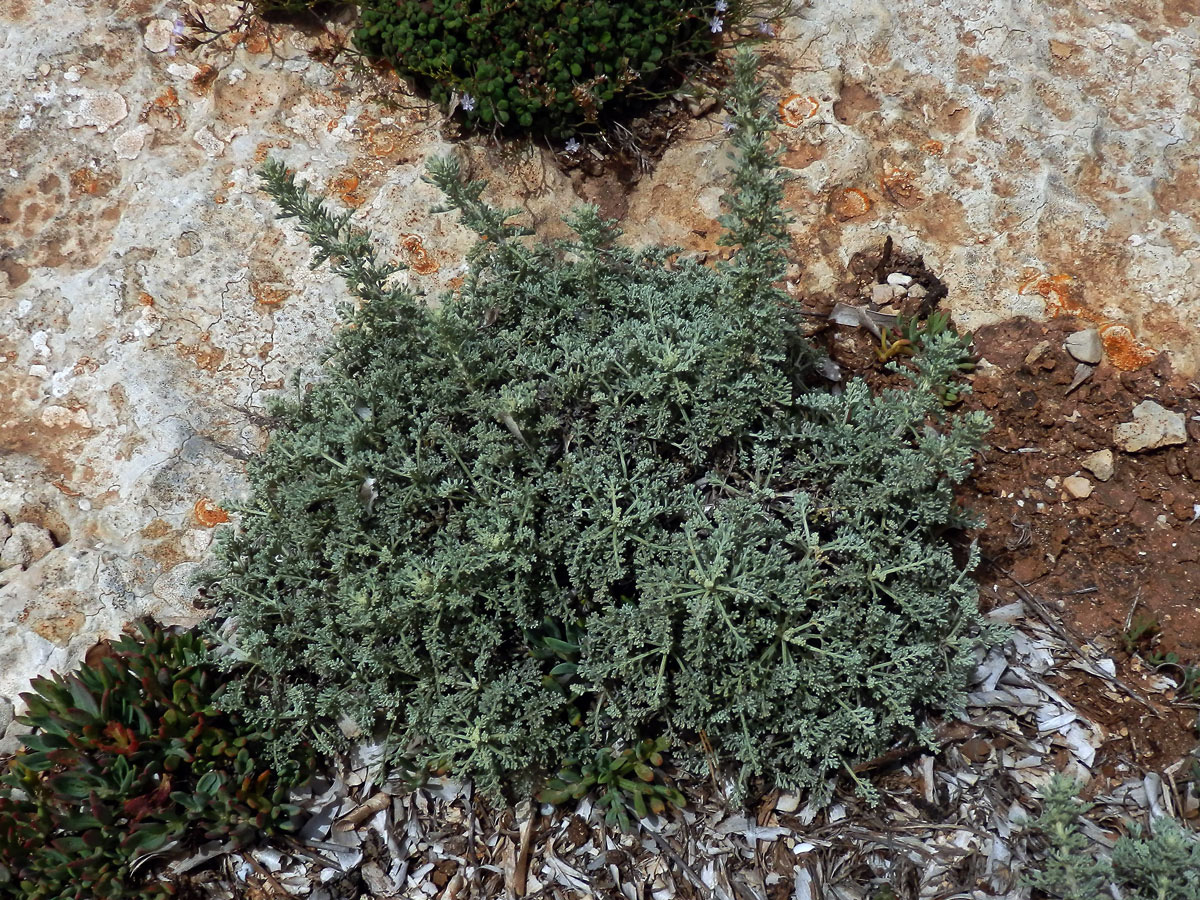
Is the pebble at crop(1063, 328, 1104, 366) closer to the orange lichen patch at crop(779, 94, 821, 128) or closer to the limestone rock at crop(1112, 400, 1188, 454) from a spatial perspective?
the limestone rock at crop(1112, 400, 1188, 454)

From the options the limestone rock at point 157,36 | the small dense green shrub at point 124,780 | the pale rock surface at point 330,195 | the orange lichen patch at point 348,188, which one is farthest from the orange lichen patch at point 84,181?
the small dense green shrub at point 124,780

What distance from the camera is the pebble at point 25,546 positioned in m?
4.16

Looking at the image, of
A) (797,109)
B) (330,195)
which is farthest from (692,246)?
(330,195)

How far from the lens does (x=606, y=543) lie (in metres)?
3.56

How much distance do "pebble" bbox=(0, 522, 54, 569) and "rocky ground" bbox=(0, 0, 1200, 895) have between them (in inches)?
0.4

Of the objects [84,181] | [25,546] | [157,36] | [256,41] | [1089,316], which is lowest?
[1089,316]

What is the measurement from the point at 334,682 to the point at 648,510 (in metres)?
1.55

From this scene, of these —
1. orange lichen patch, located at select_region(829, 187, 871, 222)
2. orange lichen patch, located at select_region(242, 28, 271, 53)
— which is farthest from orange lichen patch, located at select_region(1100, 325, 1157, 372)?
orange lichen patch, located at select_region(242, 28, 271, 53)

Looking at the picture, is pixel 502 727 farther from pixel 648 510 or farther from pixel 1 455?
pixel 1 455

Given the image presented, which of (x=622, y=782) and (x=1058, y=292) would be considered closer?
(x=622, y=782)

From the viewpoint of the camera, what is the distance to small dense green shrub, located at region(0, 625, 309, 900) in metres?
3.39

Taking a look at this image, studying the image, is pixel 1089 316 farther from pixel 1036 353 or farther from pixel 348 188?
pixel 348 188

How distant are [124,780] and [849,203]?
4430 millimetres

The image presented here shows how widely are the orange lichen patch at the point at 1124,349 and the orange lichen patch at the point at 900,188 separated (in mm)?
1186
